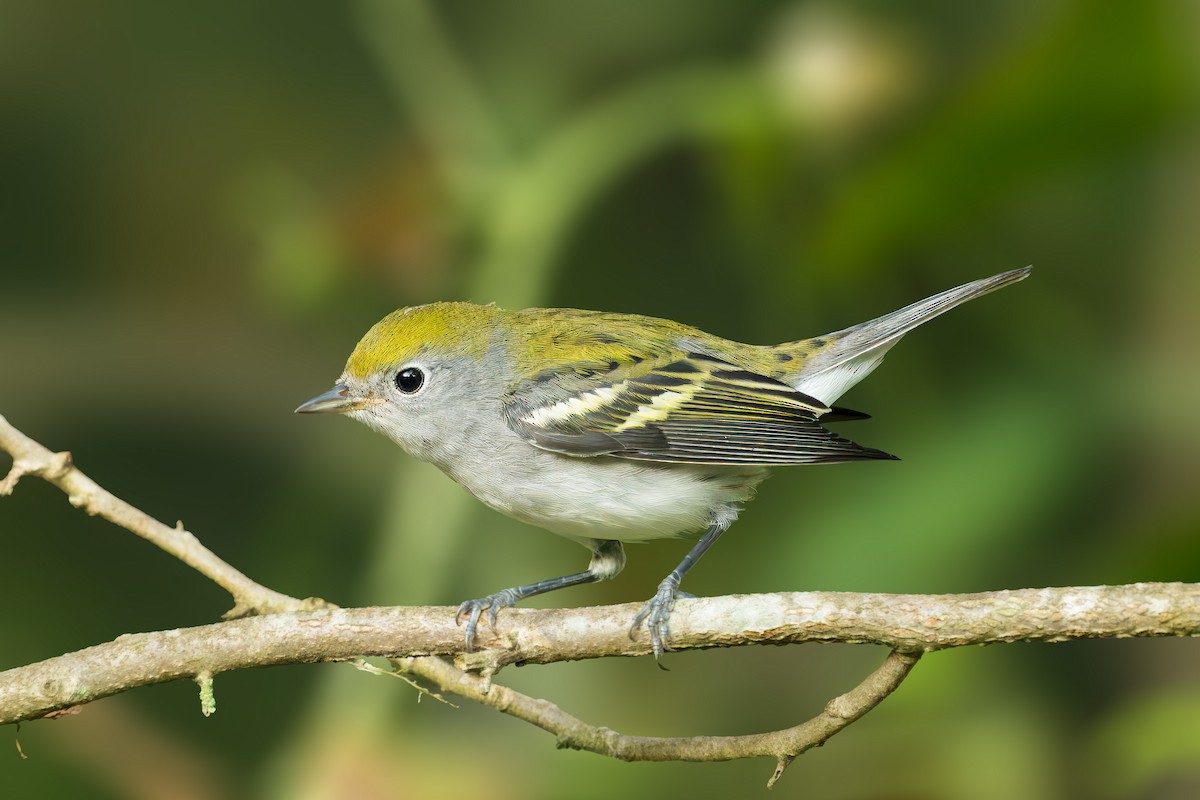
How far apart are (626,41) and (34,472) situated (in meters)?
3.09

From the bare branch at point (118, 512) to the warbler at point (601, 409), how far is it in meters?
0.50

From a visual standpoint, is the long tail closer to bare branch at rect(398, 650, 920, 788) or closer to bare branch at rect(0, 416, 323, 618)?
bare branch at rect(398, 650, 920, 788)

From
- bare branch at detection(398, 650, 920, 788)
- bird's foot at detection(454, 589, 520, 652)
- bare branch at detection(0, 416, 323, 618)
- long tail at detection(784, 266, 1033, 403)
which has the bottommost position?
bare branch at detection(398, 650, 920, 788)

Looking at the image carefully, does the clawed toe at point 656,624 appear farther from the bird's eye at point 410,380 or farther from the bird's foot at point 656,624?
the bird's eye at point 410,380

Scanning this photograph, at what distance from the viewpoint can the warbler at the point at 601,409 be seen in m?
2.78

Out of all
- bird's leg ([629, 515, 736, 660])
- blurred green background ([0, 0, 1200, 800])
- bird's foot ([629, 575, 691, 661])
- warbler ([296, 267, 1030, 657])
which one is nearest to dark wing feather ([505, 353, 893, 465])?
warbler ([296, 267, 1030, 657])

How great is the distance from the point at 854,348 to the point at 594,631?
4.23ft

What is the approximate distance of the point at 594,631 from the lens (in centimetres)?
223

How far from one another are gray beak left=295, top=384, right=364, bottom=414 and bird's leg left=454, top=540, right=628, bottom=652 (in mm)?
552

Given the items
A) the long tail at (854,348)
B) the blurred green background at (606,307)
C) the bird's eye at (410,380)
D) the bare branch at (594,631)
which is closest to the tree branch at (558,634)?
the bare branch at (594,631)

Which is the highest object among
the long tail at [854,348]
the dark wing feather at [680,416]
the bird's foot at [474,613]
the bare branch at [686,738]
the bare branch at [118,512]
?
the long tail at [854,348]

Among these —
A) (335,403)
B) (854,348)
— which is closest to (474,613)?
(335,403)

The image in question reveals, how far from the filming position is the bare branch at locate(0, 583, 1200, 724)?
1938 mm

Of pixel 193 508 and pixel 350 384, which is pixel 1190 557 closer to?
pixel 350 384
